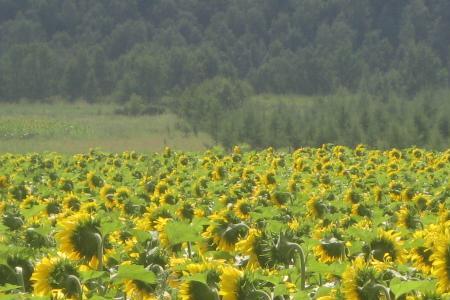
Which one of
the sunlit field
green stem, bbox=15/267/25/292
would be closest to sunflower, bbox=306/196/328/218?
green stem, bbox=15/267/25/292

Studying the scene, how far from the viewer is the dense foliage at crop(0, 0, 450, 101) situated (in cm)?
11762

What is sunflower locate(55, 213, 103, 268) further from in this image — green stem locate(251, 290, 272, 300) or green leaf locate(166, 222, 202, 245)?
green stem locate(251, 290, 272, 300)

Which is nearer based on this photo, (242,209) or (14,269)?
(14,269)

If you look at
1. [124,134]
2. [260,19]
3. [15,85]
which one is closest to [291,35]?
[260,19]

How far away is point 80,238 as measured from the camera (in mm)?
4371

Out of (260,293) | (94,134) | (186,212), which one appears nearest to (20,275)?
(260,293)

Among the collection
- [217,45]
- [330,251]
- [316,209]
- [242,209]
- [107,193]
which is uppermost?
[330,251]

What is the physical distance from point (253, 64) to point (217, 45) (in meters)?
10.3

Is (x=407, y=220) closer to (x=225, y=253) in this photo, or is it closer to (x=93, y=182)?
(x=225, y=253)

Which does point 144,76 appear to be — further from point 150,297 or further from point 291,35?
point 150,297

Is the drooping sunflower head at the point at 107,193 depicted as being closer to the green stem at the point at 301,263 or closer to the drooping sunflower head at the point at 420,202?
the drooping sunflower head at the point at 420,202

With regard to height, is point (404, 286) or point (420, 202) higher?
point (404, 286)

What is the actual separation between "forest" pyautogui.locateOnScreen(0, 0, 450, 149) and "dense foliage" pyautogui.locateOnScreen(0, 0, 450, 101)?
189mm

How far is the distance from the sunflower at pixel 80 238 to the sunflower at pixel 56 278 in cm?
41
